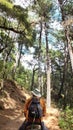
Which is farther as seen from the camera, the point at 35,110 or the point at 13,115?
the point at 13,115

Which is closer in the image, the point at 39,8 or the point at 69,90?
the point at 39,8

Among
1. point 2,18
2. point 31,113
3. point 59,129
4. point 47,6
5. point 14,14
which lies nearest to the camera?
point 31,113

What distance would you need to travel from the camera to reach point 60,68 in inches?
1590

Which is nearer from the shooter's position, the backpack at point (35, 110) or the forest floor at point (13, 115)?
the backpack at point (35, 110)

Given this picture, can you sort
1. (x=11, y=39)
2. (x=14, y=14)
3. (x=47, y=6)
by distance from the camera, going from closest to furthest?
1. (x=14, y=14)
2. (x=47, y=6)
3. (x=11, y=39)

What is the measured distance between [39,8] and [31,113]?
47.2ft

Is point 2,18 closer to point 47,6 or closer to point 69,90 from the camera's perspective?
point 47,6

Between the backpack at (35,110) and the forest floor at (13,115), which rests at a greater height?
the backpack at (35,110)

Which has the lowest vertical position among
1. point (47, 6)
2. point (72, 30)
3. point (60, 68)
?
point (60, 68)

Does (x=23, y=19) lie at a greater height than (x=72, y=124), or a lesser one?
greater

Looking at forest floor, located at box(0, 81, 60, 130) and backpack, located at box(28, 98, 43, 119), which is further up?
backpack, located at box(28, 98, 43, 119)

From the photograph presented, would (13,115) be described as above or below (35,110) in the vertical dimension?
below

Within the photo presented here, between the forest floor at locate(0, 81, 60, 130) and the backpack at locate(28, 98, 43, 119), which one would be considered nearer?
the backpack at locate(28, 98, 43, 119)

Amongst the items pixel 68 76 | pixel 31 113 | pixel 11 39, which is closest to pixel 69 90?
pixel 68 76
